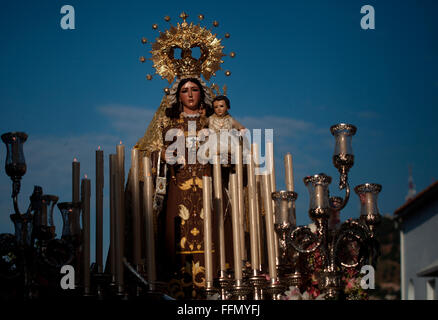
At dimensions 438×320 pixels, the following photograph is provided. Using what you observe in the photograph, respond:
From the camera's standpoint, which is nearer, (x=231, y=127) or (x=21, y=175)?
(x=21, y=175)

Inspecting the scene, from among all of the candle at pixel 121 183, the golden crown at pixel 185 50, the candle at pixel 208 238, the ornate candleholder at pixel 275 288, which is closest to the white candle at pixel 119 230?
the candle at pixel 121 183

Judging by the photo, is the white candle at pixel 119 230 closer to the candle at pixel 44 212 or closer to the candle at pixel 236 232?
the candle at pixel 44 212

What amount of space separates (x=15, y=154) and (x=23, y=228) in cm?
62

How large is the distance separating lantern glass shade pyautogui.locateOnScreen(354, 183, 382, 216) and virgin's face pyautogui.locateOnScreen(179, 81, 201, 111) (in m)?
2.75

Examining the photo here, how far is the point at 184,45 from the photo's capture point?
9.23m

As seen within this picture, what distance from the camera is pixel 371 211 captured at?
677cm

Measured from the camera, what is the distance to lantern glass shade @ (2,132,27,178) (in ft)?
21.5

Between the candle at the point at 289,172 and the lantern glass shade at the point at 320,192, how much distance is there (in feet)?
3.89

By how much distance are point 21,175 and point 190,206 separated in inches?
92.1

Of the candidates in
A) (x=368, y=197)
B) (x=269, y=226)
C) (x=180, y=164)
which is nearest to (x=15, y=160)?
(x=269, y=226)

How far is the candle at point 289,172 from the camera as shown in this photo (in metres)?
7.70

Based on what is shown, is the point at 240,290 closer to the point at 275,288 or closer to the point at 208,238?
the point at 275,288

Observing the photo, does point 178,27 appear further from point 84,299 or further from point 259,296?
point 84,299
